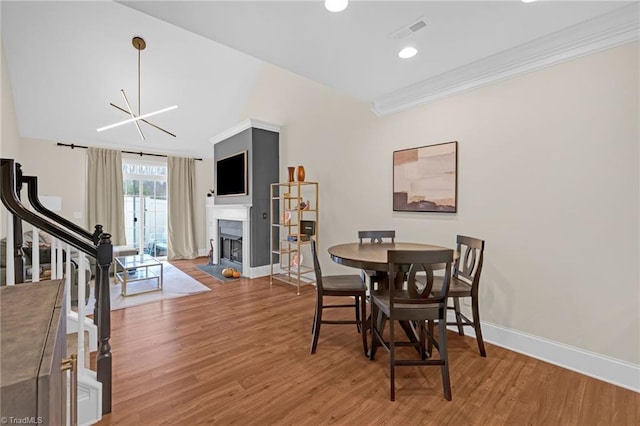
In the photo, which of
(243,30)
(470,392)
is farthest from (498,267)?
(243,30)

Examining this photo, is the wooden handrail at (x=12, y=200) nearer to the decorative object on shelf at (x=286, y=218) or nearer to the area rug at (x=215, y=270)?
the decorative object on shelf at (x=286, y=218)

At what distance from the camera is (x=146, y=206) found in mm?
6574

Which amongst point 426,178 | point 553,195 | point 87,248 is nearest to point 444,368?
point 553,195

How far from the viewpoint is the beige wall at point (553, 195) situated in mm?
2041

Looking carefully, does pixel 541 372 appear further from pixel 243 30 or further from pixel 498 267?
pixel 243 30

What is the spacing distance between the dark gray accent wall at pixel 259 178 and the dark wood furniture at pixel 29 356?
4.22 m

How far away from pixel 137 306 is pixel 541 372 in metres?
4.19

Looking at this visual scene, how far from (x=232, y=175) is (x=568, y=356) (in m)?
5.12

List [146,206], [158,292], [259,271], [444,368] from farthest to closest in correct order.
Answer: [146,206] < [259,271] < [158,292] < [444,368]

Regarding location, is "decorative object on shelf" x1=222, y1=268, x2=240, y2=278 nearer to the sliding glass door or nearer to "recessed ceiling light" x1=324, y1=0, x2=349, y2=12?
the sliding glass door

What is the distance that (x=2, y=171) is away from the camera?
1406 millimetres

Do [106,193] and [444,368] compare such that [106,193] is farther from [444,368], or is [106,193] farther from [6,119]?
[444,368]

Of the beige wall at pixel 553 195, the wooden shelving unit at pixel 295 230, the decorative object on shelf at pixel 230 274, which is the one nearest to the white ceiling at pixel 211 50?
the beige wall at pixel 553 195

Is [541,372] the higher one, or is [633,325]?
[633,325]
